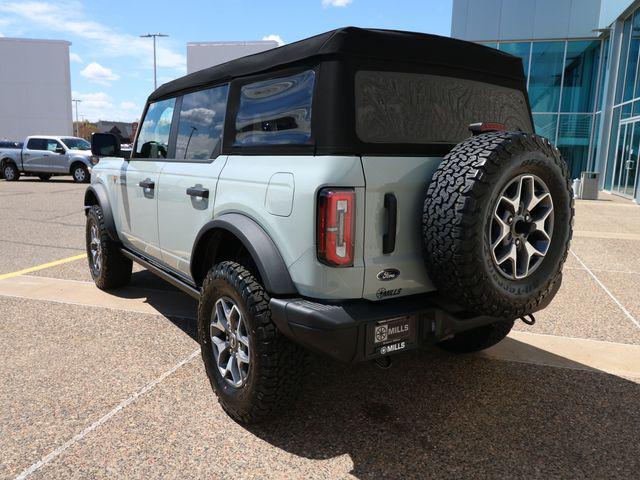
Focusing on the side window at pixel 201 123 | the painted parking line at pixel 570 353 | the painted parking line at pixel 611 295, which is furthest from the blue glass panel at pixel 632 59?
the side window at pixel 201 123

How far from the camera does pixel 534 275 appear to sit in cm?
252

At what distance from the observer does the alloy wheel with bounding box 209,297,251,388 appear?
2674 millimetres

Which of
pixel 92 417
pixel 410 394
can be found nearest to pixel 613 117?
pixel 410 394

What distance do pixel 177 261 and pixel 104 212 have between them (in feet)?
5.21

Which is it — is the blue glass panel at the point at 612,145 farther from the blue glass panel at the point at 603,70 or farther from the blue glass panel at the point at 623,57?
the blue glass panel at the point at 603,70

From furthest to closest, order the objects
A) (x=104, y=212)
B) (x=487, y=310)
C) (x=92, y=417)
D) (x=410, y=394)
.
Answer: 1. (x=104, y=212)
2. (x=410, y=394)
3. (x=92, y=417)
4. (x=487, y=310)

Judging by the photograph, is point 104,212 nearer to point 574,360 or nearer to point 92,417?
point 92,417

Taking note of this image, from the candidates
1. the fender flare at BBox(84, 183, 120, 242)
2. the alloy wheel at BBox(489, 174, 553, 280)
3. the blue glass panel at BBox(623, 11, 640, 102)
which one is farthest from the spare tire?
the blue glass panel at BBox(623, 11, 640, 102)

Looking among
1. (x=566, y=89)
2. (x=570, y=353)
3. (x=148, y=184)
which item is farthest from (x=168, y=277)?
(x=566, y=89)

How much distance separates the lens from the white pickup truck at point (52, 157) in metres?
19.9

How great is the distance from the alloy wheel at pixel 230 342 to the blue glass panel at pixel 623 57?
19.5 m

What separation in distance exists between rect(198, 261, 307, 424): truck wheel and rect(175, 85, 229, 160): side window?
934mm

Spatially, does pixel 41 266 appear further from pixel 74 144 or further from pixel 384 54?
pixel 74 144

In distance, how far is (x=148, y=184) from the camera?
3.86m
